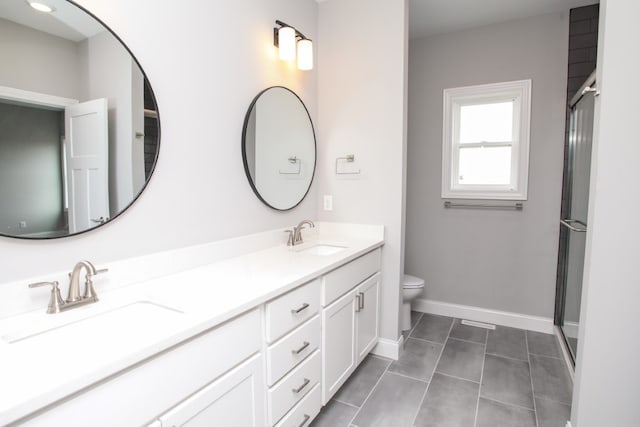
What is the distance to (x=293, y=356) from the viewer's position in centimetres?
147

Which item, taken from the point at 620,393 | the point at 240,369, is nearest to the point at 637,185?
the point at 620,393

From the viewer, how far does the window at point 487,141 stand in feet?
9.37

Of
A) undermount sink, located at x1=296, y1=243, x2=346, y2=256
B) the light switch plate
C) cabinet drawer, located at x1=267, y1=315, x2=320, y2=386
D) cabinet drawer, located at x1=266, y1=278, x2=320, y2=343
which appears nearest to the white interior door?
cabinet drawer, located at x1=266, y1=278, x2=320, y2=343

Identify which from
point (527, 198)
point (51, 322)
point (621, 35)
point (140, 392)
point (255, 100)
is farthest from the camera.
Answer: point (527, 198)

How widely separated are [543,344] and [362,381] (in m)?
1.57

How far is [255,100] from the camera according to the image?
197 centimetres

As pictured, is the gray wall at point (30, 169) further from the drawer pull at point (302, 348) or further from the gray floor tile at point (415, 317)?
the gray floor tile at point (415, 317)

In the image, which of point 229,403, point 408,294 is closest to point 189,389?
point 229,403

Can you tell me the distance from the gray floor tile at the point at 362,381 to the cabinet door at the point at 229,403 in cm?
84

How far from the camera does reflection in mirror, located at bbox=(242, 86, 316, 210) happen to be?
78.0 inches

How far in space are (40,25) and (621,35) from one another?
2181 millimetres

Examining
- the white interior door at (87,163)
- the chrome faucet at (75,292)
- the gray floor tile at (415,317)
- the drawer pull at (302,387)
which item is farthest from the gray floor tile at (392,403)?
the white interior door at (87,163)

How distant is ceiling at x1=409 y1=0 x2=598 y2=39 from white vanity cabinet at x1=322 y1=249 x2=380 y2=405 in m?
1.94

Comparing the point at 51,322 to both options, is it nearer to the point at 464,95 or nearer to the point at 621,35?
the point at 621,35
